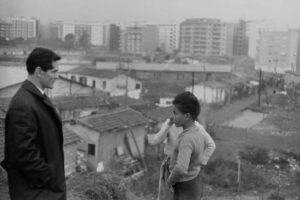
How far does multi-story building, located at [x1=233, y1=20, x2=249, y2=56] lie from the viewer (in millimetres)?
30848

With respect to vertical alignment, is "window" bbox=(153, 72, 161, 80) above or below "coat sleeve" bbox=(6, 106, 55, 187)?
below

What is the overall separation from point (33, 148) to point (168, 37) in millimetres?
34980

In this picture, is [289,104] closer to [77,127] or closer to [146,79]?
[77,127]

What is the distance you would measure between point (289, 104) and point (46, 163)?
10485 mm

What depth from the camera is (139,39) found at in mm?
32500

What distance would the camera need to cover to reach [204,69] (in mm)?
20719

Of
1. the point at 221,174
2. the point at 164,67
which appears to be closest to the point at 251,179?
the point at 221,174

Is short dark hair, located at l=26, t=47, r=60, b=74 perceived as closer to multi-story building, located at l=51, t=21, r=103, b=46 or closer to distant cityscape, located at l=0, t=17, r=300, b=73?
distant cityscape, located at l=0, t=17, r=300, b=73

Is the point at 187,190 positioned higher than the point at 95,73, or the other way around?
the point at 187,190

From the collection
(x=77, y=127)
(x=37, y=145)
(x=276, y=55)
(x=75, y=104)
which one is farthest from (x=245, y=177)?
(x=276, y=55)

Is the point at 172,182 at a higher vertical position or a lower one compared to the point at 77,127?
higher

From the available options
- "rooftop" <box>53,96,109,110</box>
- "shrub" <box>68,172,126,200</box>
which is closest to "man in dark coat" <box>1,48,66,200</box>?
"shrub" <box>68,172,126,200</box>

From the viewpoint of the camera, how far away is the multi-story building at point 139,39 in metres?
31.3

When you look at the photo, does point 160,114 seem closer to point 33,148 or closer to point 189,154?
point 189,154
